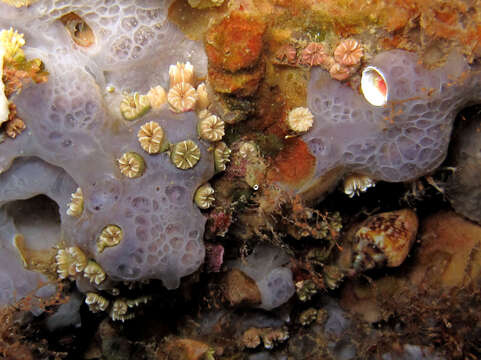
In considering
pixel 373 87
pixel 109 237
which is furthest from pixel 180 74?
pixel 373 87

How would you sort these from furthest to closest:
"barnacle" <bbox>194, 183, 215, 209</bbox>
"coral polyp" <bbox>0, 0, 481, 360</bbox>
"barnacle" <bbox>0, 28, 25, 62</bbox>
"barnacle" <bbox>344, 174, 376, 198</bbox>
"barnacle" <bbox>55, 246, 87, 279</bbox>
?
1. "barnacle" <bbox>344, 174, 376, 198</bbox>
2. "barnacle" <bbox>194, 183, 215, 209</bbox>
3. "barnacle" <bbox>55, 246, 87, 279</bbox>
4. "coral polyp" <bbox>0, 0, 481, 360</bbox>
5. "barnacle" <bbox>0, 28, 25, 62</bbox>

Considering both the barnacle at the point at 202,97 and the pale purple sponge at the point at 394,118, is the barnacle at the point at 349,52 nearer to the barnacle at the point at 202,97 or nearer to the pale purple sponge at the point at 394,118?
the pale purple sponge at the point at 394,118

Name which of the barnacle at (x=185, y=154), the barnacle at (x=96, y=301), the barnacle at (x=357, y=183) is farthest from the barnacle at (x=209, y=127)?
the barnacle at (x=96, y=301)

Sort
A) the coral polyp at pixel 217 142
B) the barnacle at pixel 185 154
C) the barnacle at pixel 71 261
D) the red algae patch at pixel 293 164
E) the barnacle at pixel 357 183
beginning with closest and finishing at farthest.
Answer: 1. the coral polyp at pixel 217 142
2. the barnacle at pixel 185 154
3. the barnacle at pixel 71 261
4. the red algae patch at pixel 293 164
5. the barnacle at pixel 357 183

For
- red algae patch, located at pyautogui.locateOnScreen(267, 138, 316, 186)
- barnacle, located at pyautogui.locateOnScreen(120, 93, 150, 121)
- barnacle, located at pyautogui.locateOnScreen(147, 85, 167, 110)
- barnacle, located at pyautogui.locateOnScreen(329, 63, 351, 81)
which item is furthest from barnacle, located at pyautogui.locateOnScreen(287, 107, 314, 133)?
barnacle, located at pyautogui.locateOnScreen(120, 93, 150, 121)

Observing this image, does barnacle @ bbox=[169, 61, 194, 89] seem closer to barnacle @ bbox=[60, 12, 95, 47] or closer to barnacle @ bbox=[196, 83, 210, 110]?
barnacle @ bbox=[196, 83, 210, 110]
